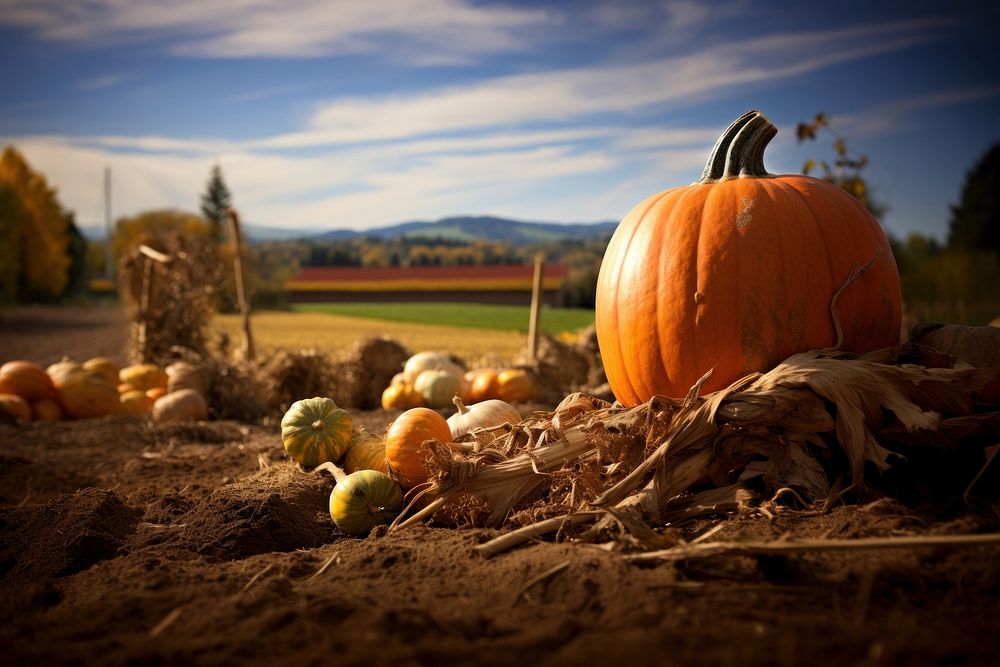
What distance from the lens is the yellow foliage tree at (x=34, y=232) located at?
44.9 m

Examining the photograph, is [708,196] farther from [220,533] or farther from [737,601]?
[220,533]

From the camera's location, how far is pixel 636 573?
8.04 feet

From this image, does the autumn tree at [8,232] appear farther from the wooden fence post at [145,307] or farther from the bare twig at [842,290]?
the bare twig at [842,290]

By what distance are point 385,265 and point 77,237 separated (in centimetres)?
2396

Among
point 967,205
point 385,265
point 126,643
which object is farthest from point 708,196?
point 385,265

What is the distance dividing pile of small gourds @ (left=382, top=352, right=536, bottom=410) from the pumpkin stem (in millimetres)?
3847

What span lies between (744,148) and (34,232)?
165ft

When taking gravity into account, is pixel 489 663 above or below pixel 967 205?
below

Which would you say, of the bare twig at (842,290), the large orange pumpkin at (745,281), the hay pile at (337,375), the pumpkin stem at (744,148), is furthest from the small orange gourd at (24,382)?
the bare twig at (842,290)

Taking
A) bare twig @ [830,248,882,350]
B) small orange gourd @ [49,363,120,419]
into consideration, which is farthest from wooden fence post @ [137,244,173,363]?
bare twig @ [830,248,882,350]

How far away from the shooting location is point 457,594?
8.28ft

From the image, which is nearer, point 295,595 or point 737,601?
point 737,601

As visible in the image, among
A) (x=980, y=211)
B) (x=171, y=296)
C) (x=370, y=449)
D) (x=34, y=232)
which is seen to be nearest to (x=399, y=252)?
(x=34, y=232)

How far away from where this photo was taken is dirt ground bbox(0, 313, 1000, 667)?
1873 mm
